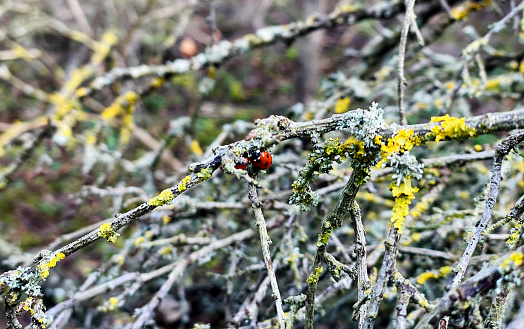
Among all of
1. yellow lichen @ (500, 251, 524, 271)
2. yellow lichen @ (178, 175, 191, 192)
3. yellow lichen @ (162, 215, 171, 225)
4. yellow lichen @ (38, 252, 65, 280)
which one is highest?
yellow lichen @ (162, 215, 171, 225)

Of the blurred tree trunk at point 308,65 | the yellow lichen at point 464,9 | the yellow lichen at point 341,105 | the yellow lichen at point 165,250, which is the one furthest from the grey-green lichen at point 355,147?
the blurred tree trunk at point 308,65

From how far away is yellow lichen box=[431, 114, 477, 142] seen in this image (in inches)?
33.0

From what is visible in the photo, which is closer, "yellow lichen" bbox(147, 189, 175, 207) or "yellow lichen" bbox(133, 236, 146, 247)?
"yellow lichen" bbox(147, 189, 175, 207)

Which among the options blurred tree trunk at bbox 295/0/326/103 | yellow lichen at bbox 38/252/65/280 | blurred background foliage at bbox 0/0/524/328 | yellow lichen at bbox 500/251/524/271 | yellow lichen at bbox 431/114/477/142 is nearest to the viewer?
yellow lichen at bbox 500/251/524/271

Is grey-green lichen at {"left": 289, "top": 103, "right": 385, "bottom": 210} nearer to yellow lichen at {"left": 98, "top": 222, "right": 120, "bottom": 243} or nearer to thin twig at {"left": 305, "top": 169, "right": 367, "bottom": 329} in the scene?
thin twig at {"left": 305, "top": 169, "right": 367, "bottom": 329}

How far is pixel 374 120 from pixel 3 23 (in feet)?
19.0

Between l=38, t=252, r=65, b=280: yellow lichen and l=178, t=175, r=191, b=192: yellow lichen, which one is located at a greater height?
l=178, t=175, r=191, b=192: yellow lichen

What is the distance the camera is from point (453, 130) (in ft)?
2.78

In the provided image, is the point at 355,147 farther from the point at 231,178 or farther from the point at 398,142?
the point at 231,178

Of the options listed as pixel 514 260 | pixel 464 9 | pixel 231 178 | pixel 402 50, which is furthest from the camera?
pixel 231 178

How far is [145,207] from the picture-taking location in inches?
35.1

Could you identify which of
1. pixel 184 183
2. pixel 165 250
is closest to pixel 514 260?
pixel 184 183

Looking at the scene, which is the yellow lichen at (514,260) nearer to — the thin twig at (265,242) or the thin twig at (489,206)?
the thin twig at (489,206)

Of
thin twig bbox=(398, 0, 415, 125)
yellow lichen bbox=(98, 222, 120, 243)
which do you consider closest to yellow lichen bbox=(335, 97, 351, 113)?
thin twig bbox=(398, 0, 415, 125)
